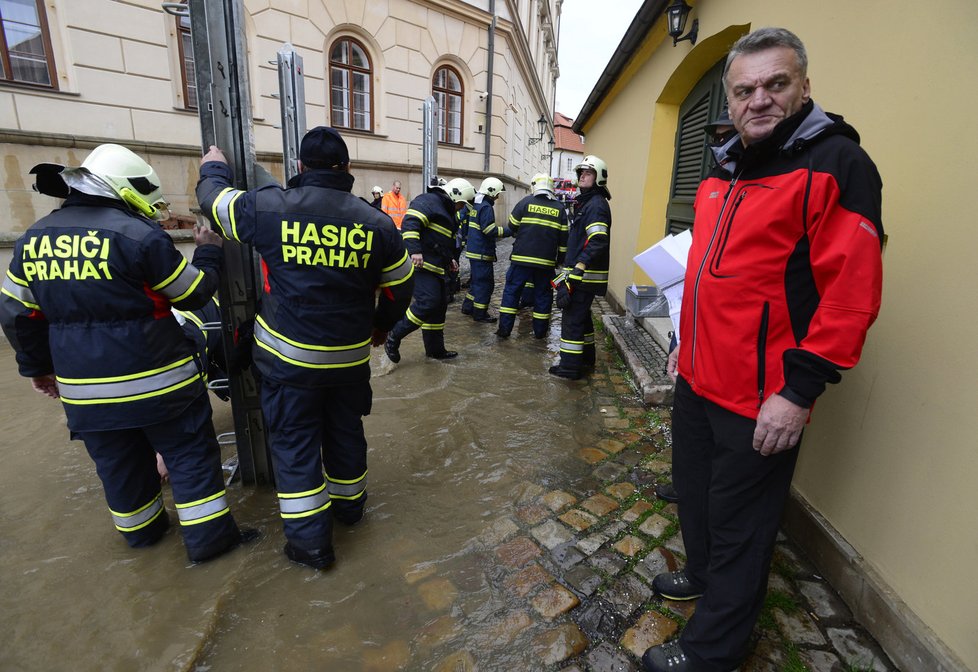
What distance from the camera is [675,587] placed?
2.16 m

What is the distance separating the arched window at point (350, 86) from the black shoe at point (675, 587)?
11.1m

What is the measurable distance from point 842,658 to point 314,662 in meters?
1.97

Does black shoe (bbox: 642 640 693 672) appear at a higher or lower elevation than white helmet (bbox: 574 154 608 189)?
lower

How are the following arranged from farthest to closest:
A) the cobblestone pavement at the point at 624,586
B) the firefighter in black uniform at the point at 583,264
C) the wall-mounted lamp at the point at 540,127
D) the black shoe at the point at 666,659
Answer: the wall-mounted lamp at the point at 540,127 < the firefighter in black uniform at the point at 583,264 < the cobblestone pavement at the point at 624,586 < the black shoe at the point at 666,659

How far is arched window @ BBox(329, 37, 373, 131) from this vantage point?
10.8 m

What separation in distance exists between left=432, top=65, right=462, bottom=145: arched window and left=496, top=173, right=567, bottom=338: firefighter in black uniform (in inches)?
320

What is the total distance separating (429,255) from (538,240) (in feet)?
4.20

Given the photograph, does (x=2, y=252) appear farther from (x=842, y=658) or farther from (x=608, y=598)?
(x=842, y=658)

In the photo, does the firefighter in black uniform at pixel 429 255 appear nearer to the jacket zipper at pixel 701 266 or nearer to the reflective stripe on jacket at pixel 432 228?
the reflective stripe on jacket at pixel 432 228

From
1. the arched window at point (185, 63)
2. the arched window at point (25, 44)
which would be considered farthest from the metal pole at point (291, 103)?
the arched window at point (185, 63)

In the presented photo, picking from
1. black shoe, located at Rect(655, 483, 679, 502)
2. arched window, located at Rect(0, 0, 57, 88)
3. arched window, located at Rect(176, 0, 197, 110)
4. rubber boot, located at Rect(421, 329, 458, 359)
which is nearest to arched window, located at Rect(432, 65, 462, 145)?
arched window, located at Rect(176, 0, 197, 110)

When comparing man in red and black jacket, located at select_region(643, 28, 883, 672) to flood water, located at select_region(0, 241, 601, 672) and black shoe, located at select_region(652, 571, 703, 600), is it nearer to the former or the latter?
Answer: black shoe, located at select_region(652, 571, 703, 600)

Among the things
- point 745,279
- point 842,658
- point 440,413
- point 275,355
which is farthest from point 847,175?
point 440,413

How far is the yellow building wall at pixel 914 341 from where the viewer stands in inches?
64.9
